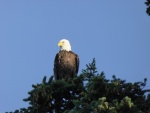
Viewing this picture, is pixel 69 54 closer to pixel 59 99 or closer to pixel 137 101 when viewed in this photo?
pixel 59 99

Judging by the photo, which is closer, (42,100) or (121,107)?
(121,107)

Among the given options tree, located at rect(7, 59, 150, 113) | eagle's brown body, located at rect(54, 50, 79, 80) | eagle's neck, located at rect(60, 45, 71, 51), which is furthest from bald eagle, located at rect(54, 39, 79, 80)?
tree, located at rect(7, 59, 150, 113)

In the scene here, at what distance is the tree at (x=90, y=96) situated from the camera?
614 centimetres

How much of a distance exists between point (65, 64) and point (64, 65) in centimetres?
4

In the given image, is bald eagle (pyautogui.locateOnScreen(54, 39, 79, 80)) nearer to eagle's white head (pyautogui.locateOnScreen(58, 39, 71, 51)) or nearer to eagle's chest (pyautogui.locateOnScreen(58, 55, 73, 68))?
eagle's chest (pyautogui.locateOnScreen(58, 55, 73, 68))

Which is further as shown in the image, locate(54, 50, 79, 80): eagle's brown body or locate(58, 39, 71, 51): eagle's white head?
locate(58, 39, 71, 51): eagle's white head

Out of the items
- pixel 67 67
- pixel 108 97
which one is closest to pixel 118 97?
pixel 108 97

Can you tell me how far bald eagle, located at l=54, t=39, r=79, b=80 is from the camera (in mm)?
12352

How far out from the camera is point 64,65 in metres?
12.4

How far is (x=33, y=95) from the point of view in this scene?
736cm

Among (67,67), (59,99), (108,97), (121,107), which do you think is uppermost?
(67,67)

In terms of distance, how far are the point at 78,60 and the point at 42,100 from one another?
5070 millimetres

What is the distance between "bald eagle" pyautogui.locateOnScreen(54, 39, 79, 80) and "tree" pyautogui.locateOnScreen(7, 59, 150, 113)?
11.7ft

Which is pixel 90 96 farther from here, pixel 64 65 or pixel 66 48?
pixel 66 48
